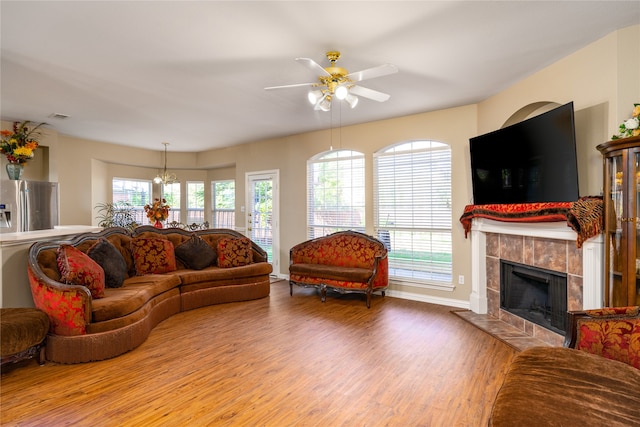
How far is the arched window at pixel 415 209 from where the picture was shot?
4.71m

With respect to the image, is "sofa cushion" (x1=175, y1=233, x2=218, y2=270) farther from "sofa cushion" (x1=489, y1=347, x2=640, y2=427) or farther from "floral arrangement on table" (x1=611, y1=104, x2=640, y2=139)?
"floral arrangement on table" (x1=611, y1=104, x2=640, y2=139)

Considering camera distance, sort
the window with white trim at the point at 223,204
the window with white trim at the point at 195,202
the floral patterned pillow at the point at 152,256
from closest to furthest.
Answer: the floral patterned pillow at the point at 152,256 < the window with white trim at the point at 223,204 < the window with white trim at the point at 195,202

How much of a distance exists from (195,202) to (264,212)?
9.32ft

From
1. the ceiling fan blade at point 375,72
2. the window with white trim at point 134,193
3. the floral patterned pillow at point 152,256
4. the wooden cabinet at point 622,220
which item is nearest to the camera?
the wooden cabinet at point 622,220

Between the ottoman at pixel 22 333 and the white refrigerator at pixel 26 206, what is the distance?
2659mm

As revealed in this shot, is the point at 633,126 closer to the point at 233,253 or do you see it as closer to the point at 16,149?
the point at 233,253

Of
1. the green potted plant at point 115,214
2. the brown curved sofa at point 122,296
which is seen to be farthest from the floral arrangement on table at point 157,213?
the green potted plant at point 115,214

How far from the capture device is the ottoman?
2.44 metres

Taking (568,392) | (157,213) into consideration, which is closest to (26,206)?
(157,213)

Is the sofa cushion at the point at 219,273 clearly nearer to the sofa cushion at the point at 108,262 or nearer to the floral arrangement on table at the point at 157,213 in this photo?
the sofa cushion at the point at 108,262

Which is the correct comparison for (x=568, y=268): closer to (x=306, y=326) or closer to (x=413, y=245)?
(x=413, y=245)

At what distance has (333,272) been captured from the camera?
4758 millimetres

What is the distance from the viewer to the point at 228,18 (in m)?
2.43

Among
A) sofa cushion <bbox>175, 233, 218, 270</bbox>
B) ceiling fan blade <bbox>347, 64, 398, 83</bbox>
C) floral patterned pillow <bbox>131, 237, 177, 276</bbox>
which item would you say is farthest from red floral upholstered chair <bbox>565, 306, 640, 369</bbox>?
floral patterned pillow <bbox>131, 237, 177, 276</bbox>
